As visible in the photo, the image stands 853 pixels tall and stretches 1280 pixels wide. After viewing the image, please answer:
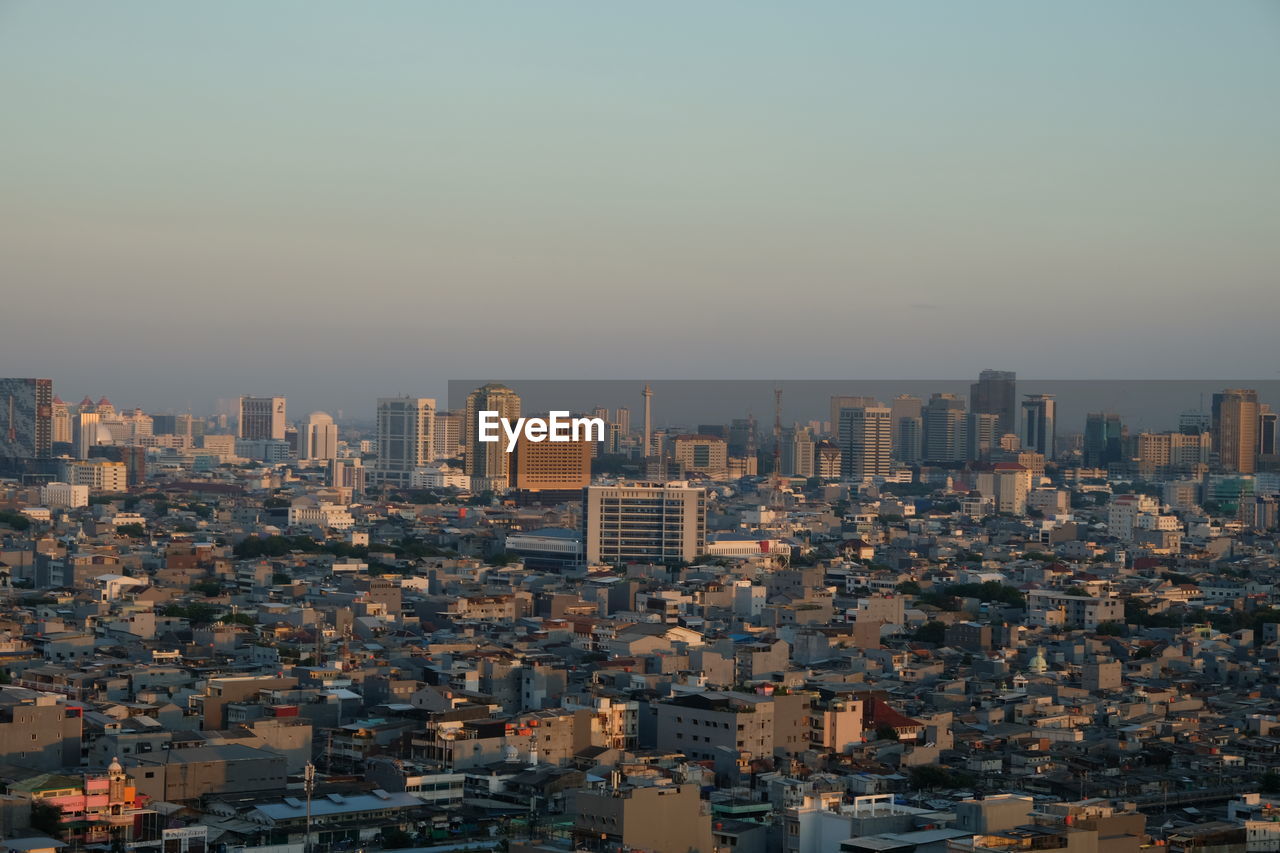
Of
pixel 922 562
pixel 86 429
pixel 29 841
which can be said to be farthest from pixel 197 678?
pixel 86 429

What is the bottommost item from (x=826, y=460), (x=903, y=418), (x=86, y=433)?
(x=826, y=460)

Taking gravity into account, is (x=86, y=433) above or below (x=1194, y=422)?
below

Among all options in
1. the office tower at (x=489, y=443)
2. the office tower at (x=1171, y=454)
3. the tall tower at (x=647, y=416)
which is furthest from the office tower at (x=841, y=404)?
the office tower at (x=489, y=443)

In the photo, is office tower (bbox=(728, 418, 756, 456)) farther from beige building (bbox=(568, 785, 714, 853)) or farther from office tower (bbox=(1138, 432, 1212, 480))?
beige building (bbox=(568, 785, 714, 853))

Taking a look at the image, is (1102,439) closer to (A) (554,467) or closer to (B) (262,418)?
(A) (554,467)

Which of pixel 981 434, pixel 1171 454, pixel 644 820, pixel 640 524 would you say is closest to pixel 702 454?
pixel 981 434

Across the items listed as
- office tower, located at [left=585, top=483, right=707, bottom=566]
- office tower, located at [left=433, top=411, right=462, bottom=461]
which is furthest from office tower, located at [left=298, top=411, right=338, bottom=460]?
office tower, located at [left=585, top=483, right=707, bottom=566]

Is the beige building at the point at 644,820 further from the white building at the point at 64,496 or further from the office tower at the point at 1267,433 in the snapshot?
the office tower at the point at 1267,433

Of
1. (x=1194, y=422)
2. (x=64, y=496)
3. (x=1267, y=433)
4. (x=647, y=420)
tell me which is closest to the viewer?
(x=64, y=496)
